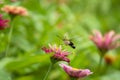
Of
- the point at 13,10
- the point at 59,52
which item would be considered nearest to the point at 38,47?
the point at 13,10

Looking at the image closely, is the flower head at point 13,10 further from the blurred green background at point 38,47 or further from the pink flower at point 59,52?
the pink flower at point 59,52

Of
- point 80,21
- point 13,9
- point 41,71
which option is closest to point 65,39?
point 13,9

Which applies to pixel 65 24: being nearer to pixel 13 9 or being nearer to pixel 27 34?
pixel 27 34

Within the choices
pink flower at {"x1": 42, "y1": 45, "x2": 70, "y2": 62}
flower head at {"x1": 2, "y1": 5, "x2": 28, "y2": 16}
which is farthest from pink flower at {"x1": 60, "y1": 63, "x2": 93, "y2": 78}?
flower head at {"x1": 2, "y1": 5, "x2": 28, "y2": 16}

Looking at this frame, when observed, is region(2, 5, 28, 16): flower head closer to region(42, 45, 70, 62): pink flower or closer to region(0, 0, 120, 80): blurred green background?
region(0, 0, 120, 80): blurred green background

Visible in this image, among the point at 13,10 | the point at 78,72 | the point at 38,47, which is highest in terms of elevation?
the point at 38,47

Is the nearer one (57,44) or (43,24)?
(57,44)

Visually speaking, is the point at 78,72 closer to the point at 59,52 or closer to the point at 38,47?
the point at 59,52

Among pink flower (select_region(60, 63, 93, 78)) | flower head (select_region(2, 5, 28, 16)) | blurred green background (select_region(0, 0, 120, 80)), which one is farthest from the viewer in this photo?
blurred green background (select_region(0, 0, 120, 80))

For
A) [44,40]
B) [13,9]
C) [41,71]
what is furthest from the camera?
[44,40]

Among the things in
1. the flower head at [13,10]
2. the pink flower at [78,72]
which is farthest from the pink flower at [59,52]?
the flower head at [13,10]

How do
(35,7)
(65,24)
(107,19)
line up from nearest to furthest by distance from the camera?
(35,7)
(65,24)
(107,19)
